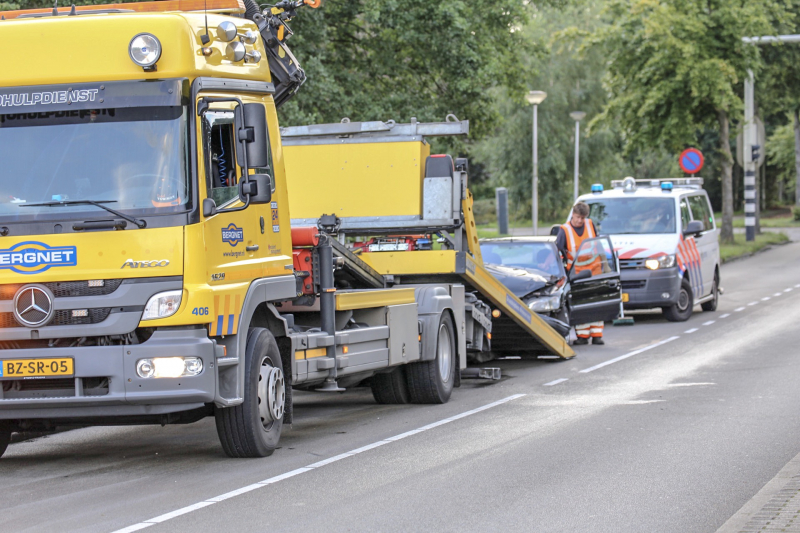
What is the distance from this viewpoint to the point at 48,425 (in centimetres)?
796

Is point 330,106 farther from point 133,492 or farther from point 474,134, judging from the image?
point 133,492

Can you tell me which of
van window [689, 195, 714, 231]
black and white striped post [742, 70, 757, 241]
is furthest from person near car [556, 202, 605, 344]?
black and white striped post [742, 70, 757, 241]

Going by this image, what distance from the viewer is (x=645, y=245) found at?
60.7 ft

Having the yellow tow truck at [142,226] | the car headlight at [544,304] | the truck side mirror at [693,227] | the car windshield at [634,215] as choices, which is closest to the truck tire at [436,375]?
the yellow tow truck at [142,226]

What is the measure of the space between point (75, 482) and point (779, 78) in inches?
1289

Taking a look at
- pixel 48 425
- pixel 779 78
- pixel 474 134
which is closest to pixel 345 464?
pixel 48 425

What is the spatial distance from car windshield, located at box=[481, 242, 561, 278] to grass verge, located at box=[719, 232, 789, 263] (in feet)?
58.0

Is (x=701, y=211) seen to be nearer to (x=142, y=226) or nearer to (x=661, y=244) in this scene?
(x=661, y=244)

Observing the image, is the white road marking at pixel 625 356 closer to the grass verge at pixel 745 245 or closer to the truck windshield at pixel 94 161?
the truck windshield at pixel 94 161

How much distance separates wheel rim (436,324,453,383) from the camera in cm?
1127

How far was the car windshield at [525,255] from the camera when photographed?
50.1 feet

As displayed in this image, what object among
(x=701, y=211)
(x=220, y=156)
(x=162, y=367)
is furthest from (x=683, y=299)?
(x=162, y=367)

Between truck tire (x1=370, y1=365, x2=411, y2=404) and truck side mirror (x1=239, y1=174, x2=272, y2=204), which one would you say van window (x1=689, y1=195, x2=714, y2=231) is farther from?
truck side mirror (x1=239, y1=174, x2=272, y2=204)

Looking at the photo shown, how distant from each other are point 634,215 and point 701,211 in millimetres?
2018
